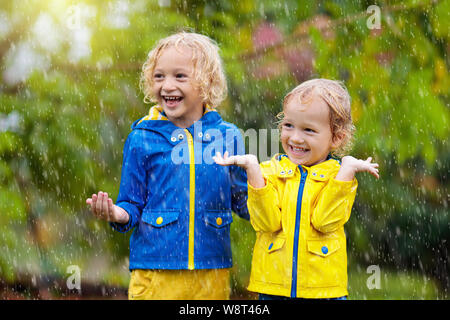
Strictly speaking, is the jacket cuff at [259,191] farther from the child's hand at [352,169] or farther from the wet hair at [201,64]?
the wet hair at [201,64]

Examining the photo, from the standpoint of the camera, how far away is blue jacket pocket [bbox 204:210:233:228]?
3.71m

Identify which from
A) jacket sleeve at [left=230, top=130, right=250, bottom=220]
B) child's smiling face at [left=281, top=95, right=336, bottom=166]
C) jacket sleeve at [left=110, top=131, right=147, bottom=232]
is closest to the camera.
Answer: child's smiling face at [left=281, top=95, right=336, bottom=166]

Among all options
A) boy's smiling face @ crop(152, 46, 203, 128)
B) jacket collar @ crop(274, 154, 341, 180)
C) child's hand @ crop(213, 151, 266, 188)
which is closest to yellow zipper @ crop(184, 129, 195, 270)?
boy's smiling face @ crop(152, 46, 203, 128)

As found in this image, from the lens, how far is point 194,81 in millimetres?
3750

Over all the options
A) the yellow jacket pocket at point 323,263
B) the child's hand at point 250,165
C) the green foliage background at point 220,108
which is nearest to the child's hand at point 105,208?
the child's hand at point 250,165

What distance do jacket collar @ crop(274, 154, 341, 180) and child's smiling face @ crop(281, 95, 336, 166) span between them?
37 millimetres

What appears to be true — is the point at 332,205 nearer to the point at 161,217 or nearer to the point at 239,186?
the point at 239,186

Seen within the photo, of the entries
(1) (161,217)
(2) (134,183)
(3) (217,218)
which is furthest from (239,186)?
(2) (134,183)

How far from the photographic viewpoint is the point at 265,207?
11.2 feet

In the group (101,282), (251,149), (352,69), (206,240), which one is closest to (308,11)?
(352,69)

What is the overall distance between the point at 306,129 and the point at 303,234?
0.55 m

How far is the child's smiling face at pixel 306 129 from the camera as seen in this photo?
3.50 metres

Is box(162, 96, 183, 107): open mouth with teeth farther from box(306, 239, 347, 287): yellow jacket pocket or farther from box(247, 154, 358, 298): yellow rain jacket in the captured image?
box(306, 239, 347, 287): yellow jacket pocket
